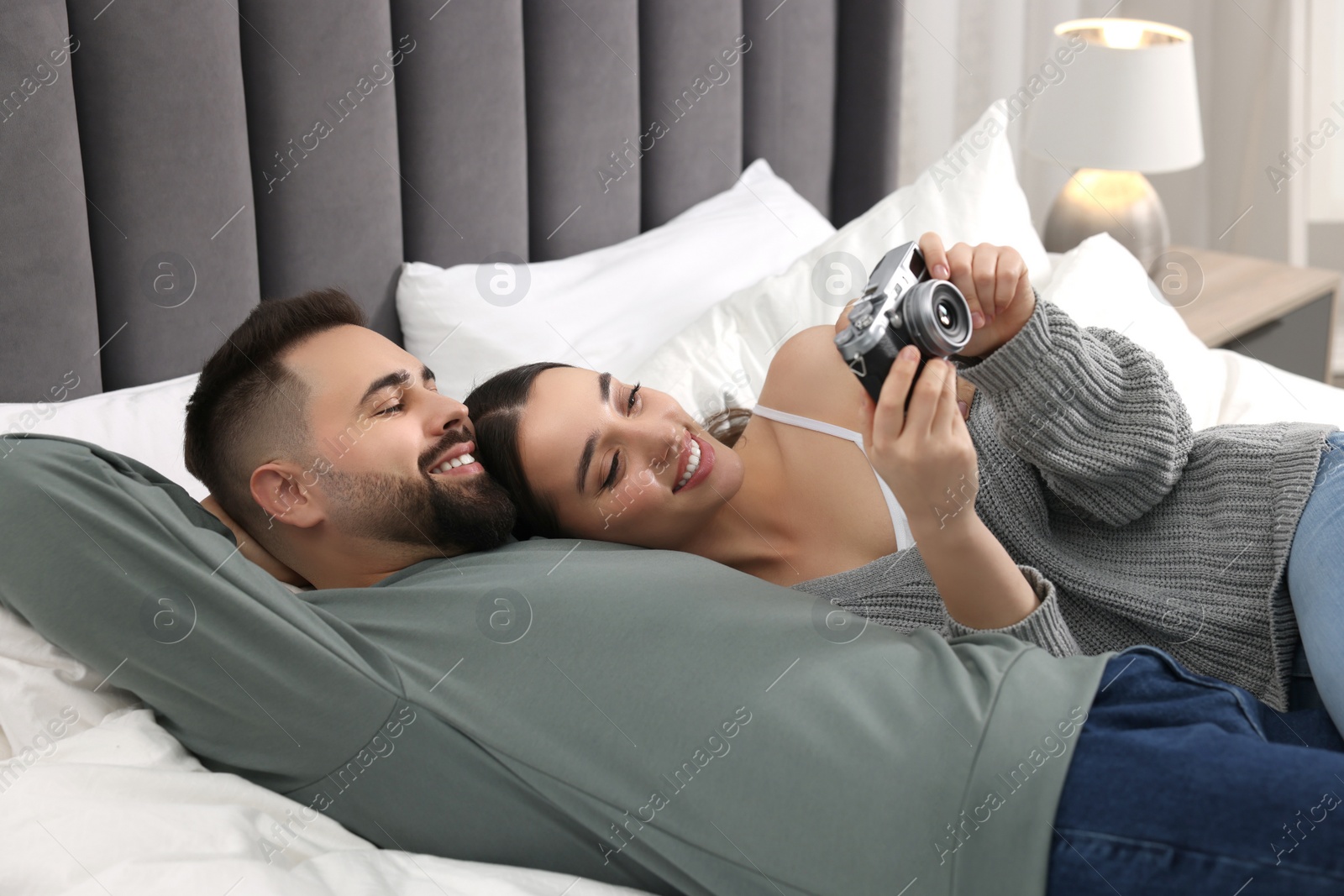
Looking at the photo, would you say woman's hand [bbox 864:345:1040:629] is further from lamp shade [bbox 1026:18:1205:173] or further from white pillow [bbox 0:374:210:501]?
lamp shade [bbox 1026:18:1205:173]

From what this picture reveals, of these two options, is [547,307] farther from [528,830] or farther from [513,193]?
[528,830]

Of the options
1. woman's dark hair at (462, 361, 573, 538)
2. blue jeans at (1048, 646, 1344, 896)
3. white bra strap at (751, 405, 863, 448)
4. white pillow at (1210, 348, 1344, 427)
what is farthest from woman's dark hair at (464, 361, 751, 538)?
white pillow at (1210, 348, 1344, 427)

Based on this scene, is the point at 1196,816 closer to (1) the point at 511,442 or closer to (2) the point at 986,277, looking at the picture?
(2) the point at 986,277

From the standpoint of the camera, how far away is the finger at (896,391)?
84 centimetres

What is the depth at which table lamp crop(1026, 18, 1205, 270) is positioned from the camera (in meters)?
2.02

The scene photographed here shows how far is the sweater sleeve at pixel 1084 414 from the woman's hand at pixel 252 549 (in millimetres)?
716

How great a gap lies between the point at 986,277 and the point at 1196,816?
49 cm

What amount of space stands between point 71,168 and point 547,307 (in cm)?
63

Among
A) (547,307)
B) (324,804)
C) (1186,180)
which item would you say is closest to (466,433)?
(324,804)

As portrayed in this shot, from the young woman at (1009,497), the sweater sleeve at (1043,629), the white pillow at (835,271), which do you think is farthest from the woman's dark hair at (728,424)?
the sweater sleeve at (1043,629)

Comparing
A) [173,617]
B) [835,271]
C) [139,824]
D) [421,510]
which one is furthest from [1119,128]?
[139,824]

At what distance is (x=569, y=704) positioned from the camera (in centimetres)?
91

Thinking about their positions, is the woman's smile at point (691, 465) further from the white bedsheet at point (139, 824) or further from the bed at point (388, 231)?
the white bedsheet at point (139, 824)

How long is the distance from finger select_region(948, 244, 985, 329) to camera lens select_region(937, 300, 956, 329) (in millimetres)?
118
